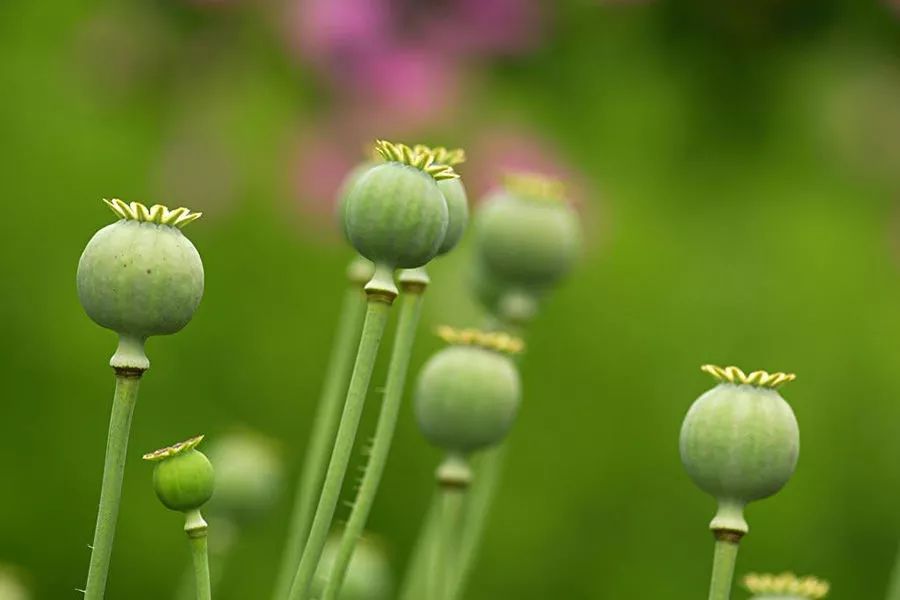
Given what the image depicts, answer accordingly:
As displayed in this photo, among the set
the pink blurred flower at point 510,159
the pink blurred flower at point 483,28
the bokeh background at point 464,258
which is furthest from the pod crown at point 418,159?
the pink blurred flower at point 483,28

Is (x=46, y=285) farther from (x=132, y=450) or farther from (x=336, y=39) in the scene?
(x=336, y=39)

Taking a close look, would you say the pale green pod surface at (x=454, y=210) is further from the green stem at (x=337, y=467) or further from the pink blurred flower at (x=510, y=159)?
the pink blurred flower at (x=510, y=159)

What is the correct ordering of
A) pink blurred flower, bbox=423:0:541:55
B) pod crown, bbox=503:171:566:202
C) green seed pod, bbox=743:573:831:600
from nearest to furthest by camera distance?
green seed pod, bbox=743:573:831:600 < pod crown, bbox=503:171:566:202 < pink blurred flower, bbox=423:0:541:55

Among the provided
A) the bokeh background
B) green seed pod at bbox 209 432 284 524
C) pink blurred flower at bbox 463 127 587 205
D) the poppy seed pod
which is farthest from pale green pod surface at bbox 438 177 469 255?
pink blurred flower at bbox 463 127 587 205

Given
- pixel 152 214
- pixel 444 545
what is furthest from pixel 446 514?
pixel 152 214

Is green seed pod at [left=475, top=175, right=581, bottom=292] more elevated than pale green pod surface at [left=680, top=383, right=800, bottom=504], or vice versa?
green seed pod at [left=475, top=175, right=581, bottom=292]

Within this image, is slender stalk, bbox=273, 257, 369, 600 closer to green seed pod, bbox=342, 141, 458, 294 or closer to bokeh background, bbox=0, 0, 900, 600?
green seed pod, bbox=342, 141, 458, 294
